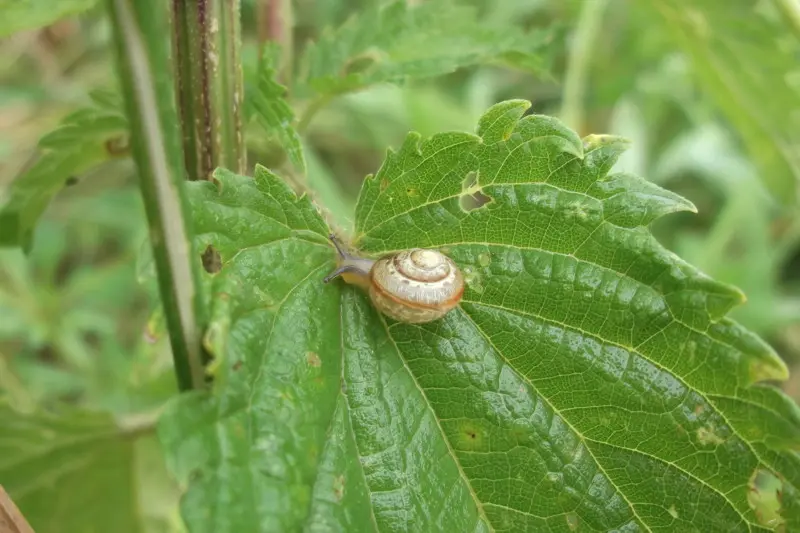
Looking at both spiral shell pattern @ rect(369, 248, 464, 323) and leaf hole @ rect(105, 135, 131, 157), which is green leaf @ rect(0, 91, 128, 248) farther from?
spiral shell pattern @ rect(369, 248, 464, 323)

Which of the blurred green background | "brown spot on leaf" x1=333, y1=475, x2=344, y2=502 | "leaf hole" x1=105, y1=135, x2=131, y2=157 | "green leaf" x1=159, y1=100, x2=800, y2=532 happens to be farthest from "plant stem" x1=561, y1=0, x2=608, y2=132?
"brown spot on leaf" x1=333, y1=475, x2=344, y2=502

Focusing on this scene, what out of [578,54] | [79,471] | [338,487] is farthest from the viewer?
[578,54]

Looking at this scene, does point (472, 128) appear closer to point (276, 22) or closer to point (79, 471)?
point (276, 22)

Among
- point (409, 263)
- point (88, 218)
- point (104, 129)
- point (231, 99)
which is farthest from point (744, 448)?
point (88, 218)

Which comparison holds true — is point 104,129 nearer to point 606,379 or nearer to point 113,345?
point 606,379

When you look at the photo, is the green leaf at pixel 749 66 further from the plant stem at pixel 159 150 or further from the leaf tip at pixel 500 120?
the plant stem at pixel 159 150

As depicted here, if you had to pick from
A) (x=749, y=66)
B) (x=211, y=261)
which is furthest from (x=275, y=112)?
(x=749, y=66)
